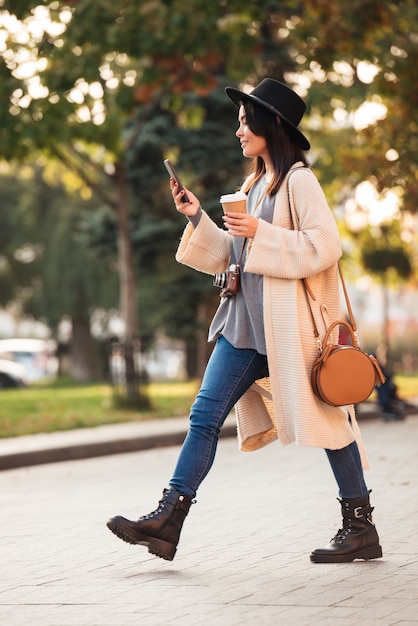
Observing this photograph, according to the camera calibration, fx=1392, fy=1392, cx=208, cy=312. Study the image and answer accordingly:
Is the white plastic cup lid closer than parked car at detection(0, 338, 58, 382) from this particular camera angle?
Yes

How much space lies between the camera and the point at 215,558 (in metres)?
6.26

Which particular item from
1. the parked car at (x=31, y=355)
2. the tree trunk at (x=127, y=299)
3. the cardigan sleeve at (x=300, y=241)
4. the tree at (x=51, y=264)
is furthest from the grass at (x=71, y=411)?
the parked car at (x=31, y=355)

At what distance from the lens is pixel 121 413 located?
19.2m

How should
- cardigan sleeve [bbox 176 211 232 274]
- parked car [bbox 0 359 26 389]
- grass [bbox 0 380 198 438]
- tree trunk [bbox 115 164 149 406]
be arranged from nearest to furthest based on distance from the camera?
cardigan sleeve [bbox 176 211 232 274]
grass [bbox 0 380 198 438]
tree trunk [bbox 115 164 149 406]
parked car [bbox 0 359 26 389]

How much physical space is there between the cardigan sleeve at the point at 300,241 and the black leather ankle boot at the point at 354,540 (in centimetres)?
106

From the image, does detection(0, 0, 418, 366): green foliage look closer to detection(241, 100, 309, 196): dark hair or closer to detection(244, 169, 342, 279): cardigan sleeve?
detection(241, 100, 309, 196): dark hair

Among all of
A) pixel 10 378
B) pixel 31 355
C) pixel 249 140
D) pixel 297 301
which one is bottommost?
pixel 10 378

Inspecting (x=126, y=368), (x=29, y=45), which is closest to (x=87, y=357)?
(x=126, y=368)

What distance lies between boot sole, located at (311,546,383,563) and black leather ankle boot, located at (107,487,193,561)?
25.2 inches

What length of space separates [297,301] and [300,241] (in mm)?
252

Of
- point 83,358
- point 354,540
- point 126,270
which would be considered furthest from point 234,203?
point 83,358

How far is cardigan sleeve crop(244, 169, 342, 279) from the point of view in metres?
5.79

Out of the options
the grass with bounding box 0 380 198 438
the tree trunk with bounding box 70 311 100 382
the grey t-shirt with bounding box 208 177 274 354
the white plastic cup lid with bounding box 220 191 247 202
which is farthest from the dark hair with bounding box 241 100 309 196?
the tree trunk with bounding box 70 311 100 382

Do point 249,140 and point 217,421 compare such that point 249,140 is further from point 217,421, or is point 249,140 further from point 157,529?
point 157,529
